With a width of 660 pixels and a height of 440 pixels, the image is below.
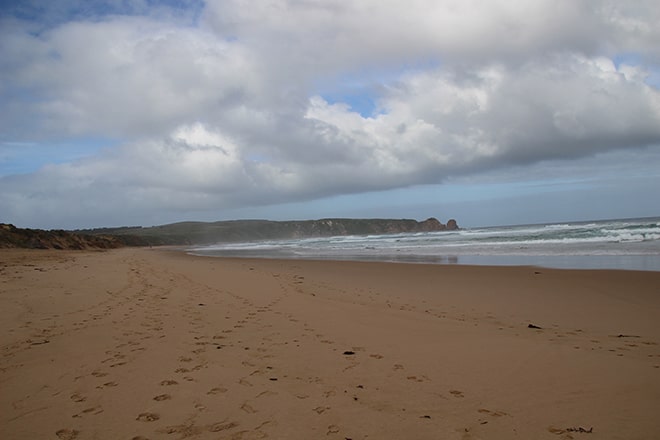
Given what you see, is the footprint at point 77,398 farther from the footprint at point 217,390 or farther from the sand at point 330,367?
the footprint at point 217,390

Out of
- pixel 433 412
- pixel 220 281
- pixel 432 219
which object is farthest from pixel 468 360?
pixel 432 219

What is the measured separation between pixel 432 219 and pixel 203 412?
5071 inches

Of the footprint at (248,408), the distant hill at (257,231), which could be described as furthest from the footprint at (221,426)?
the distant hill at (257,231)

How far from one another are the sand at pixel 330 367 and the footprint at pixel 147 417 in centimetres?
2

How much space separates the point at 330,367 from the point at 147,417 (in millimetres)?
1903

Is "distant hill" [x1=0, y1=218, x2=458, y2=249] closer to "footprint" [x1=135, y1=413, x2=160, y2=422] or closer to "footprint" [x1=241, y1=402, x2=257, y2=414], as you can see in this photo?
"footprint" [x1=135, y1=413, x2=160, y2=422]

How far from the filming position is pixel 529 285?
10312 millimetres

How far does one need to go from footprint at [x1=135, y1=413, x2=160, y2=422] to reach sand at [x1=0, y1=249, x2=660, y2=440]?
2 centimetres

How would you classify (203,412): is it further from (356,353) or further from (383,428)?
(356,353)

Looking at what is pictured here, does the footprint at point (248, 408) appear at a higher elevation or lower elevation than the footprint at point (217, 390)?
lower

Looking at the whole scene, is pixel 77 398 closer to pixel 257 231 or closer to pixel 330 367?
pixel 330 367

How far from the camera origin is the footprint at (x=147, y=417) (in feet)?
9.91

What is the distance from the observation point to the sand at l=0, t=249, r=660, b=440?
9.68 feet

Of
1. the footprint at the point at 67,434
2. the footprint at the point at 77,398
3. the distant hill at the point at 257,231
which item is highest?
the distant hill at the point at 257,231
